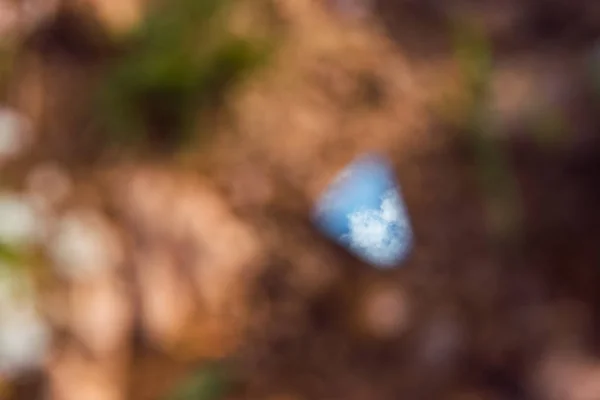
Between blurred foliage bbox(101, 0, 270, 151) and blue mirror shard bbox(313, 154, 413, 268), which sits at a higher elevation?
blurred foliage bbox(101, 0, 270, 151)

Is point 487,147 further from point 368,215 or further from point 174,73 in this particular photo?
point 174,73

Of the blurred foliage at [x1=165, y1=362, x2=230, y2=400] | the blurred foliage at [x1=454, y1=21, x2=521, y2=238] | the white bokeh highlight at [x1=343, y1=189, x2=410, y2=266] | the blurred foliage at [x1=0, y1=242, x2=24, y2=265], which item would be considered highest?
the blurred foliage at [x1=454, y1=21, x2=521, y2=238]

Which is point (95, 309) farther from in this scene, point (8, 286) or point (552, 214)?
point (552, 214)

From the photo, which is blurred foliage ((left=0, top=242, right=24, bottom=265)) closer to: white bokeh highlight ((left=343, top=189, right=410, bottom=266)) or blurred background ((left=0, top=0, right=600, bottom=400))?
blurred background ((left=0, top=0, right=600, bottom=400))

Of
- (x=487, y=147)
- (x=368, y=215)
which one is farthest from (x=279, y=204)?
(x=487, y=147)

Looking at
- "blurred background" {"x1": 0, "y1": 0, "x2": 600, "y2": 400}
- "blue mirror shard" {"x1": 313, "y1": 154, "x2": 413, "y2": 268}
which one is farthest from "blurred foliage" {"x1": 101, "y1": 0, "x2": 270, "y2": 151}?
"blue mirror shard" {"x1": 313, "y1": 154, "x2": 413, "y2": 268}
